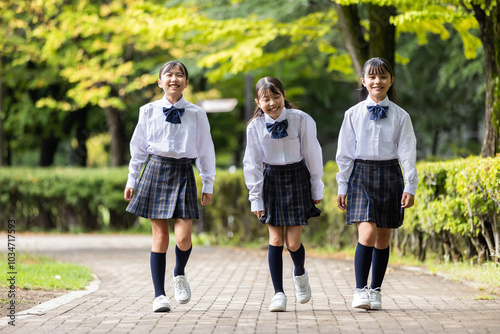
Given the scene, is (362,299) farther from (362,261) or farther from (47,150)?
(47,150)

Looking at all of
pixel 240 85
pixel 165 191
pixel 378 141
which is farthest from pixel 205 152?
pixel 240 85

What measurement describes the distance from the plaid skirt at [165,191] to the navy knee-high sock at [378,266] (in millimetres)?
1409

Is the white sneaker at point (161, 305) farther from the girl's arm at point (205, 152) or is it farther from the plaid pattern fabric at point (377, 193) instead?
the plaid pattern fabric at point (377, 193)

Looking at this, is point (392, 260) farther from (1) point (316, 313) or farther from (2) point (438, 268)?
(1) point (316, 313)

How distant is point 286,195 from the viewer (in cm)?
549

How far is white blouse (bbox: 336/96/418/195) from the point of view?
5.36 metres

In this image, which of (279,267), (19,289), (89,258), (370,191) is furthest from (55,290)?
(89,258)

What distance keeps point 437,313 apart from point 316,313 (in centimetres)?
86

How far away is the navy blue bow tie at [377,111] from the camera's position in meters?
5.43

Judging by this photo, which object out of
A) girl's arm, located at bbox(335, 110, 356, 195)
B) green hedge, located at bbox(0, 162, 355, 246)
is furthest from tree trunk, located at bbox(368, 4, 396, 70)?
green hedge, located at bbox(0, 162, 355, 246)

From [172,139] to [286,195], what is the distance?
95cm

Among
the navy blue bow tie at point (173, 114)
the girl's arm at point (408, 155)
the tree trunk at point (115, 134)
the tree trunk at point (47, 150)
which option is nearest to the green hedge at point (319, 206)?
the girl's arm at point (408, 155)

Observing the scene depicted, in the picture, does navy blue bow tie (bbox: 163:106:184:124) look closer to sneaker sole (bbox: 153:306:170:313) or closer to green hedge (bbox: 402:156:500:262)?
sneaker sole (bbox: 153:306:170:313)

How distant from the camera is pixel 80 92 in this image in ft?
60.0
